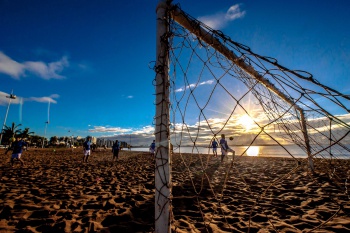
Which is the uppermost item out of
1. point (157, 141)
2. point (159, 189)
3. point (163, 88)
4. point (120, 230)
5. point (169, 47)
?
point (169, 47)

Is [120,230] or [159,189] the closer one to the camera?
[159,189]

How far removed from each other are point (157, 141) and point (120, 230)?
160 cm

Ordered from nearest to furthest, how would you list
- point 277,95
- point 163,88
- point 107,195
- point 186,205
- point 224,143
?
point 163,88, point 186,205, point 107,195, point 277,95, point 224,143

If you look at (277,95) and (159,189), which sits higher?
(277,95)

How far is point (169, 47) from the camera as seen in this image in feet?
7.52

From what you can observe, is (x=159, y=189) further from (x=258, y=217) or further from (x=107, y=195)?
(x=107, y=195)

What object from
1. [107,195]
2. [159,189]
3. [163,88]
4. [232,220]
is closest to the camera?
[159,189]

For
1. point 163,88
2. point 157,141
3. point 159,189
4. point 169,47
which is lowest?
point 159,189

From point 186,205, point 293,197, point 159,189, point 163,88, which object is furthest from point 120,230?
point 293,197

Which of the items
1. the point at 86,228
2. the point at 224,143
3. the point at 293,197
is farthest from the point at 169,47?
the point at 224,143

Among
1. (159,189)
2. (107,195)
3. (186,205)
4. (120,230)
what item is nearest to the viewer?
(159,189)

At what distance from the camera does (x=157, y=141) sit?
6.70 ft

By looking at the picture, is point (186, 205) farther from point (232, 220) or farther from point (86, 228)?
point (86, 228)

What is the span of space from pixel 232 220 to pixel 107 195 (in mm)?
2814
